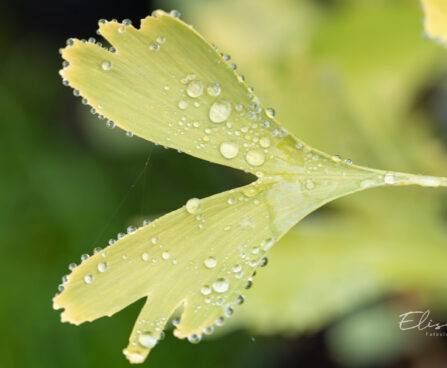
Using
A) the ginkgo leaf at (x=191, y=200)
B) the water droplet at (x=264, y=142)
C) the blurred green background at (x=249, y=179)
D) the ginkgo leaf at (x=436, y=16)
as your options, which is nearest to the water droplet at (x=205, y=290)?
the ginkgo leaf at (x=191, y=200)

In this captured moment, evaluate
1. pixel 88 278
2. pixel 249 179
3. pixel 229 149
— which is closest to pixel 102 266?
pixel 88 278

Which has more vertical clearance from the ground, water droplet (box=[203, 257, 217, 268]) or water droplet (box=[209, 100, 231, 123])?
water droplet (box=[209, 100, 231, 123])

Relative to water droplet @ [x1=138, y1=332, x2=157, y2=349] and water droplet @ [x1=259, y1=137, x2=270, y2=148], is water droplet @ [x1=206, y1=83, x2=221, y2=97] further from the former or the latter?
water droplet @ [x1=138, y1=332, x2=157, y2=349]

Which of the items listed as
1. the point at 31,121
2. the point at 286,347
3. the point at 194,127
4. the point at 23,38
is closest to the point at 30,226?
the point at 31,121

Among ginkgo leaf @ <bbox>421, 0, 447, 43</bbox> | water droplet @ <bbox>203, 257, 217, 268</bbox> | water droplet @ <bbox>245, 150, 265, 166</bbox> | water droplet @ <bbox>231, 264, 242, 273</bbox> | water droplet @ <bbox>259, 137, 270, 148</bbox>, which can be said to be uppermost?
ginkgo leaf @ <bbox>421, 0, 447, 43</bbox>

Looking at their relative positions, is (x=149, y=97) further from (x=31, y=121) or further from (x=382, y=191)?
(x=31, y=121)

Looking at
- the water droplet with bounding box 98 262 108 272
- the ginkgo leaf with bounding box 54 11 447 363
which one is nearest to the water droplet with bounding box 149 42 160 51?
the ginkgo leaf with bounding box 54 11 447 363

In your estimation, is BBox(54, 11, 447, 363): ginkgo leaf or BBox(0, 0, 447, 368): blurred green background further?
BBox(0, 0, 447, 368): blurred green background
